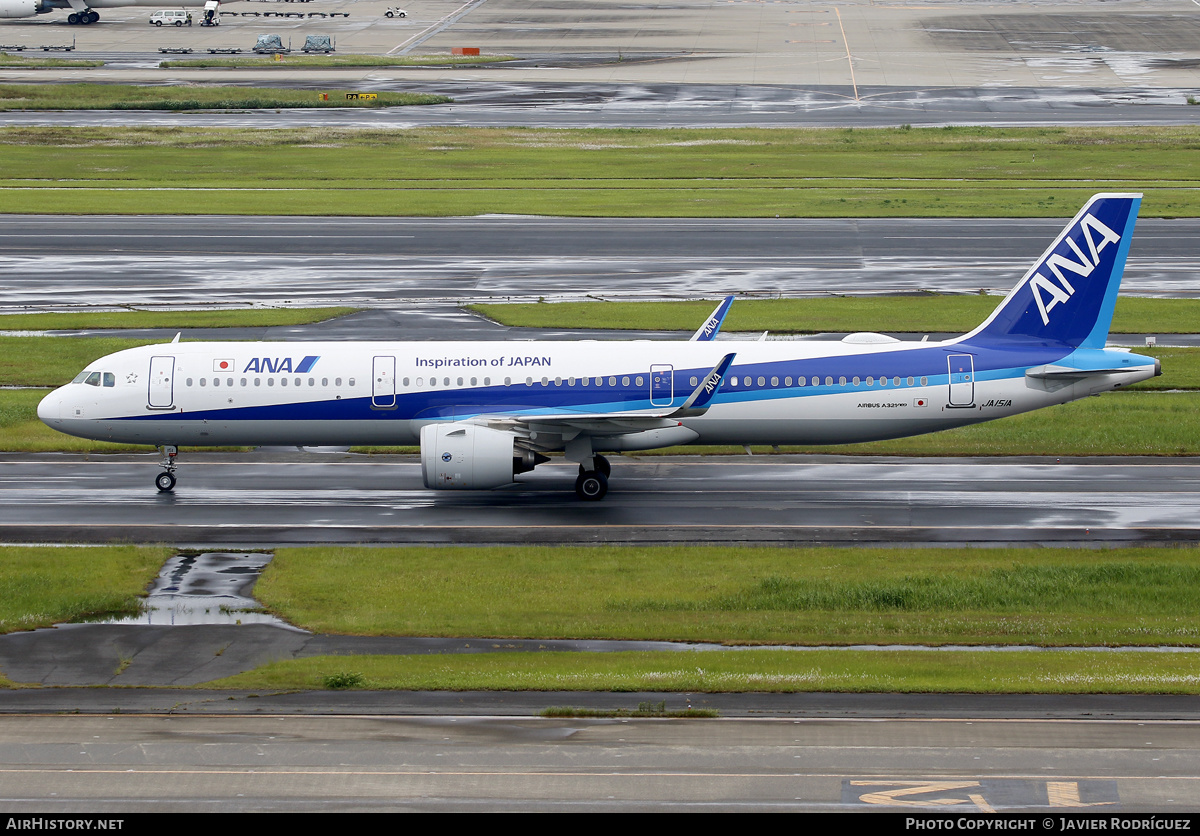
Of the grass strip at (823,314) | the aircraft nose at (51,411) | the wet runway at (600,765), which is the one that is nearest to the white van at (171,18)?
the grass strip at (823,314)

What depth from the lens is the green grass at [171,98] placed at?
126250mm

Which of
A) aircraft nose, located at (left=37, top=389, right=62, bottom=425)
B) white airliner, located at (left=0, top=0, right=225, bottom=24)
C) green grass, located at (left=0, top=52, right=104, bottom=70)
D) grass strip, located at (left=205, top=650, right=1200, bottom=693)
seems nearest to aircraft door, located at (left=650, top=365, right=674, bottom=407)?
grass strip, located at (left=205, top=650, right=1200, bottom=693)

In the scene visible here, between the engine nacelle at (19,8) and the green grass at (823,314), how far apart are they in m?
156

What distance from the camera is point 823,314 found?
205 ft

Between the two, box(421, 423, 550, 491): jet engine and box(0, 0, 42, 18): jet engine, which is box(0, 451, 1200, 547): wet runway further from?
box(0, 0, 42, 18): jet engine

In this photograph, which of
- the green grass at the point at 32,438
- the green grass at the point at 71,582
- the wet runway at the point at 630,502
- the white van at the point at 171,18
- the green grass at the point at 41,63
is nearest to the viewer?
the green grass at the point at 71,582

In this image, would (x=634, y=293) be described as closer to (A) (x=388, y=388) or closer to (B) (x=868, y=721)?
(A) (x=388, y=388)

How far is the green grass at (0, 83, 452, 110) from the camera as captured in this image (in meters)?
126

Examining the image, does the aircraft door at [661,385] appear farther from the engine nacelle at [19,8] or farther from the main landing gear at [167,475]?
the engine nacelle at [19,8]

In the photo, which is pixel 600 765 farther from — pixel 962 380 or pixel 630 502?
pixel 962 380

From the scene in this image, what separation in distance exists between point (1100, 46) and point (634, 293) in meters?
124

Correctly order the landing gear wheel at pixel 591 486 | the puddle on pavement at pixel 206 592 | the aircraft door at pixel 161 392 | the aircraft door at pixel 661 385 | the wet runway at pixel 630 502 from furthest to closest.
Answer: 1. the aircraft door at pixel 161 392
2. the aircraft door at pixel 661 385
3. the landing gear wheel at pixel 591 486
4. the wet runway at pixel 630 502
5. the puddle on pavement at pixel 206 592

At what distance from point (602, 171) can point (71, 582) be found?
243 feet

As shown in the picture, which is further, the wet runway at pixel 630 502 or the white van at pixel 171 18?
the white van at pixel 171 18
